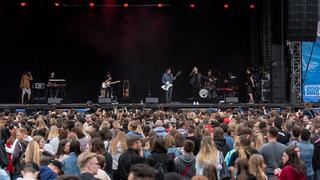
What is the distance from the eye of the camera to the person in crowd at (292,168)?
25.7 ft

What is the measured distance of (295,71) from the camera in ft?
88.7

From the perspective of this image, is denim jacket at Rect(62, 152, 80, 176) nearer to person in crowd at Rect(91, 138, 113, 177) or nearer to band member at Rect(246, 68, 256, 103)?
person in crowd at Rect(91, 138, 113, 177)

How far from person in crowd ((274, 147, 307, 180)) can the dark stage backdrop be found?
26343 millimetres

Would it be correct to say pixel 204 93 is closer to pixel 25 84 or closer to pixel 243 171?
pixel 25 84

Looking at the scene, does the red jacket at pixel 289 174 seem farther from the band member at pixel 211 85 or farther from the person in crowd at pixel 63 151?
the band member at pixel 211 85

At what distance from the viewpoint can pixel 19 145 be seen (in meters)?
10.2

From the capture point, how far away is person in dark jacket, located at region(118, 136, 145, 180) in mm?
8602

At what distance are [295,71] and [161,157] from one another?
63.7 ft

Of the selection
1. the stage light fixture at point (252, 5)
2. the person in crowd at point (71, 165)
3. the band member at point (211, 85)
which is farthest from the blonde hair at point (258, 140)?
the stage light fixture at point (252, 5)

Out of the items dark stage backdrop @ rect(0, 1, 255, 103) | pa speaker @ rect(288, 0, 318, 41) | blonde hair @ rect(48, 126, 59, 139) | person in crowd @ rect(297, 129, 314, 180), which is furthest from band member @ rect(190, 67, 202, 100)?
person in crowd @ rect(297, 129, 314, 180)

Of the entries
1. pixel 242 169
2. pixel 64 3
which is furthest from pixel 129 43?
pixel 242 169

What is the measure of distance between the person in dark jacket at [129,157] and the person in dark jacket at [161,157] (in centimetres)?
15

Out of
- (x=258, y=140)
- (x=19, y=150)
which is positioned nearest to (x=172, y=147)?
(x=258, y=140)

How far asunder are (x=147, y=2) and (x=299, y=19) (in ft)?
36.7
